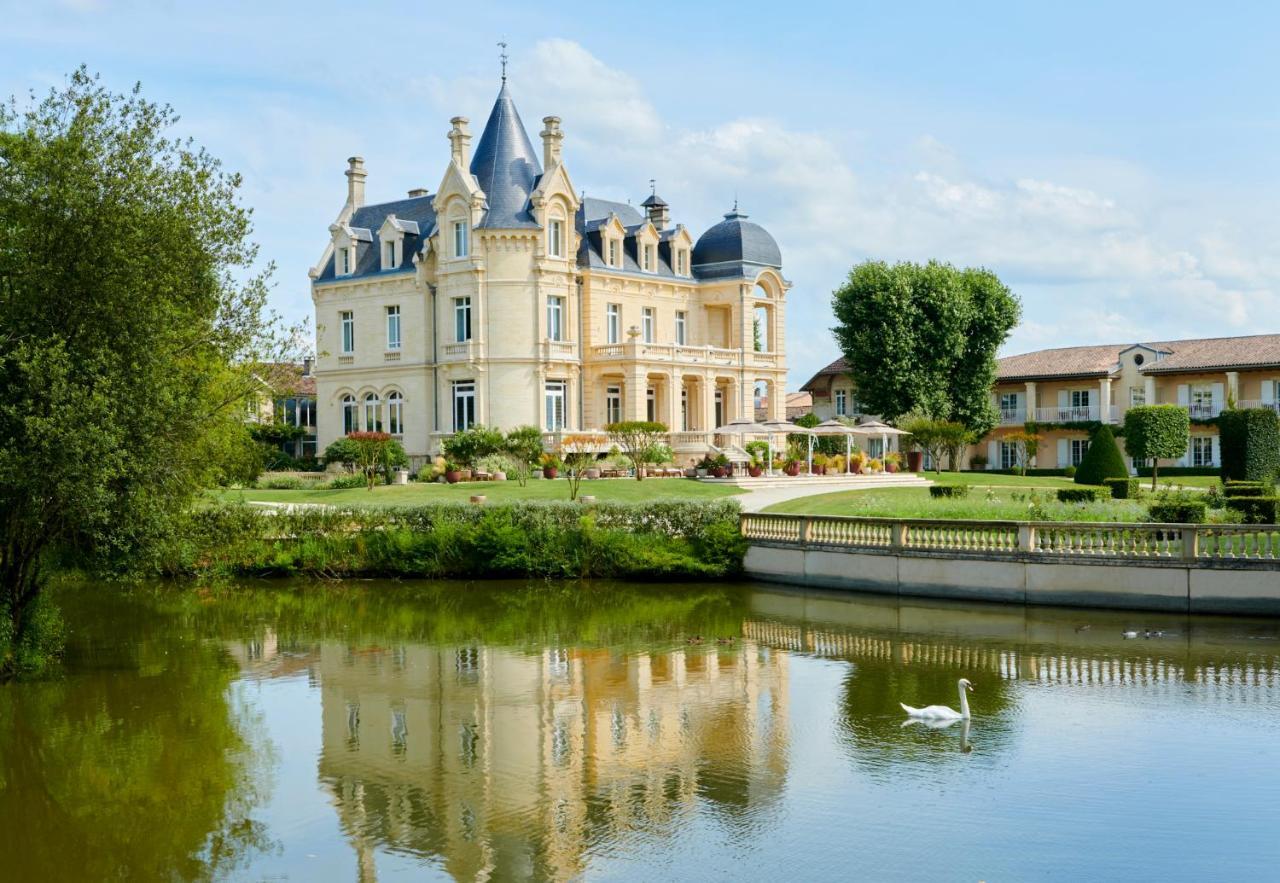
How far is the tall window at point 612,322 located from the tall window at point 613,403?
2169 millimetres

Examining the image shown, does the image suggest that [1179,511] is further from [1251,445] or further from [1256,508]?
[1251,445]

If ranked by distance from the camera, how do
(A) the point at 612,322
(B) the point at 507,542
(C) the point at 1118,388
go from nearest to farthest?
(B) the point at 507,542
(A) the point at 612,322
(C) the point at 1118,388

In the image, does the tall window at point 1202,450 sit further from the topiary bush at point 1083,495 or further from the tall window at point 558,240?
the tall window at point 558,240

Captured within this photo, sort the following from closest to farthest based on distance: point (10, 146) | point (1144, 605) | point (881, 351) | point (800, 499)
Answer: point (10, 146) < point (1144, 605) < point (800, 499) < point (881, 351)

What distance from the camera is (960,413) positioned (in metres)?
58.9

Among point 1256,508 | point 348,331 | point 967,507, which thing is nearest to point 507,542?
point 967,507

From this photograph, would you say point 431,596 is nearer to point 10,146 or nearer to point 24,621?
point 24,621

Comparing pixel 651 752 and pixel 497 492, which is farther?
pixel 497 492

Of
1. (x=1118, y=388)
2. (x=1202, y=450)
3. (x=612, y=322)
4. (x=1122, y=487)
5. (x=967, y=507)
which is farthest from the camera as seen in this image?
(x=1118, y=388)

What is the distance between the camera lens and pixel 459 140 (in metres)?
52.0

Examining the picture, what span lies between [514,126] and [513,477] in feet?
57.0

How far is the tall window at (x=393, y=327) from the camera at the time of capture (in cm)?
5503

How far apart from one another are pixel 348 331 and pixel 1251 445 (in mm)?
38187

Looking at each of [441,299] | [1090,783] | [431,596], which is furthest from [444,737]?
[441,299]
